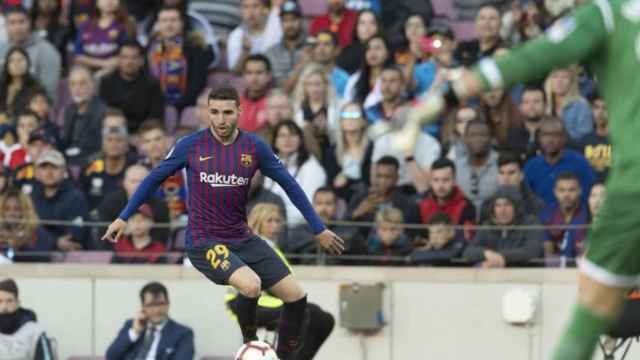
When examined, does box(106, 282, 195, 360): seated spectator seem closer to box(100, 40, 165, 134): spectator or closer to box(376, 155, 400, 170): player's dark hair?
box(376, 155, 400, 170): player's dark hair

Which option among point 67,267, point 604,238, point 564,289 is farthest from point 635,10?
point 67,267

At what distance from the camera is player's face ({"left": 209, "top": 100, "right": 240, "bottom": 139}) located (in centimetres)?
1046

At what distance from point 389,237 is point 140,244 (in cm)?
214

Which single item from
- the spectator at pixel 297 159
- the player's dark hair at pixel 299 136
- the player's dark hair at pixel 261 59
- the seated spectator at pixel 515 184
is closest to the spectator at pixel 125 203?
the spectator at pixel 297 159

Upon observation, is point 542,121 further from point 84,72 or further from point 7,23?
point 7,23

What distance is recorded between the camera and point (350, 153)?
582 inches

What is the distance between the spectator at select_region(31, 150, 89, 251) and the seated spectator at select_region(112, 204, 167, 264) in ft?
1.20

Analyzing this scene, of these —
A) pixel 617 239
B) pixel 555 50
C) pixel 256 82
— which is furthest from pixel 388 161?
pixel 555 50

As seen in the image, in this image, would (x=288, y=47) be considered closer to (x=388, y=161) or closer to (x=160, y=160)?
(x=160, y=160)

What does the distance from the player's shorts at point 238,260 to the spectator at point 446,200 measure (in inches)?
123

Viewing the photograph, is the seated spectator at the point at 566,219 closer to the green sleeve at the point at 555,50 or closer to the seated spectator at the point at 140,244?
the seated spectator at the point at 140,244

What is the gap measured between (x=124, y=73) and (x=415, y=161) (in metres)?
3.27

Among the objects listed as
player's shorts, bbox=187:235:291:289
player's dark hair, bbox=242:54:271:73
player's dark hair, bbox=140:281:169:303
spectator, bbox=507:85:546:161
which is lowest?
player's dark hair, bbox=140:281:169:303

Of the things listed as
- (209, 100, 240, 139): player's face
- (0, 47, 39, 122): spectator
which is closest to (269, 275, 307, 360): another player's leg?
(209, 100, 240, 139): player's face
